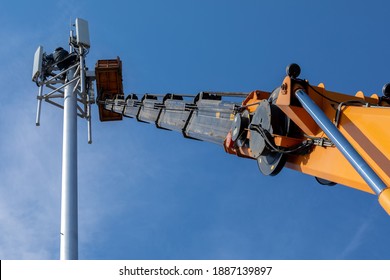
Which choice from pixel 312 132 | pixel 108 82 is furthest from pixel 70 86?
pixel 312 132

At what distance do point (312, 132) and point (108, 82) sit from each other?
16.2 metres

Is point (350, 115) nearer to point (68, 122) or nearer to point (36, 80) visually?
point (68, 122)

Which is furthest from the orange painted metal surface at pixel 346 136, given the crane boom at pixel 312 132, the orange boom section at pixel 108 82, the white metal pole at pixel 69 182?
the orange boom section at pixel 108 82

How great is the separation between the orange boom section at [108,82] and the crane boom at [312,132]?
12043 millimetres

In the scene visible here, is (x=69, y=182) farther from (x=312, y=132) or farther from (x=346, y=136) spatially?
(x=346, y=136)

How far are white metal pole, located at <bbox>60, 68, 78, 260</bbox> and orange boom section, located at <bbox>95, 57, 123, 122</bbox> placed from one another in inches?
82.3

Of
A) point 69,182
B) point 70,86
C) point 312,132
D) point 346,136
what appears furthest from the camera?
point 70,86

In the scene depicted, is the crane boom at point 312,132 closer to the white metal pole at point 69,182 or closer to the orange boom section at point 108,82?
the white metal pole at point 69,182

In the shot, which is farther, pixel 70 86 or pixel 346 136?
pixel 70 86

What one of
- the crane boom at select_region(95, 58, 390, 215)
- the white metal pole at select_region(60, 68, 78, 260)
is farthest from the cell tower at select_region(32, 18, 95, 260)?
the crane boom at select_region(95, 58, 390, 215)

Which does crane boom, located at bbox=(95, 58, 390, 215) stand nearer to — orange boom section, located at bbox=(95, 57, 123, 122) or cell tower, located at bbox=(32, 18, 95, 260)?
cell tower, located at bbox=(32, 18, 95, 260)

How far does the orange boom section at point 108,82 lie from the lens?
2100 cm

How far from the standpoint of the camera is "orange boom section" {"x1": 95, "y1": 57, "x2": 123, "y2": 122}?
21000mm

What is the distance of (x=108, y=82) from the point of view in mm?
21375
